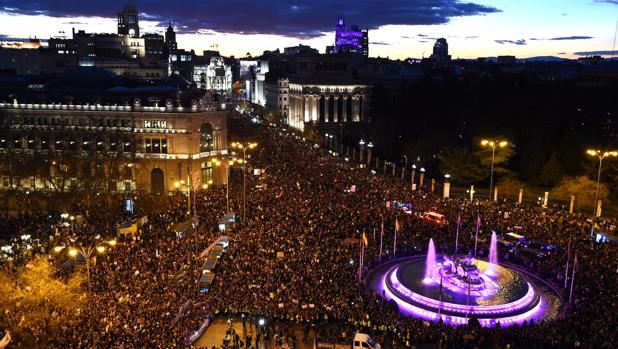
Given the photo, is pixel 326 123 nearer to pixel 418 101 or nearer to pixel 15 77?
pixel 418 101

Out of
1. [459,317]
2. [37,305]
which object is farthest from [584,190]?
[37,305]

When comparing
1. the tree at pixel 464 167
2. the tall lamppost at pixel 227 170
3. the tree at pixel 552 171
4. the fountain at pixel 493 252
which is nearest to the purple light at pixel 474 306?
the fountain at pixel 493 252

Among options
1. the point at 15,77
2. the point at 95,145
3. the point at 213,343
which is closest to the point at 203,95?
the point at 95,145

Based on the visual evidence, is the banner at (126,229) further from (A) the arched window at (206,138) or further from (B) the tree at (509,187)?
(B) the tree at (509,187)

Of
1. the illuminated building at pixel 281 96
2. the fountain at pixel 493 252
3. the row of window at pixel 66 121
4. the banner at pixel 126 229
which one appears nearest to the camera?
the fountain at pixel 493 252

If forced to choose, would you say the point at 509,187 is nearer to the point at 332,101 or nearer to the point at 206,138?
the point at 206,138

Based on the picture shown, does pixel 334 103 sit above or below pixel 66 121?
below
